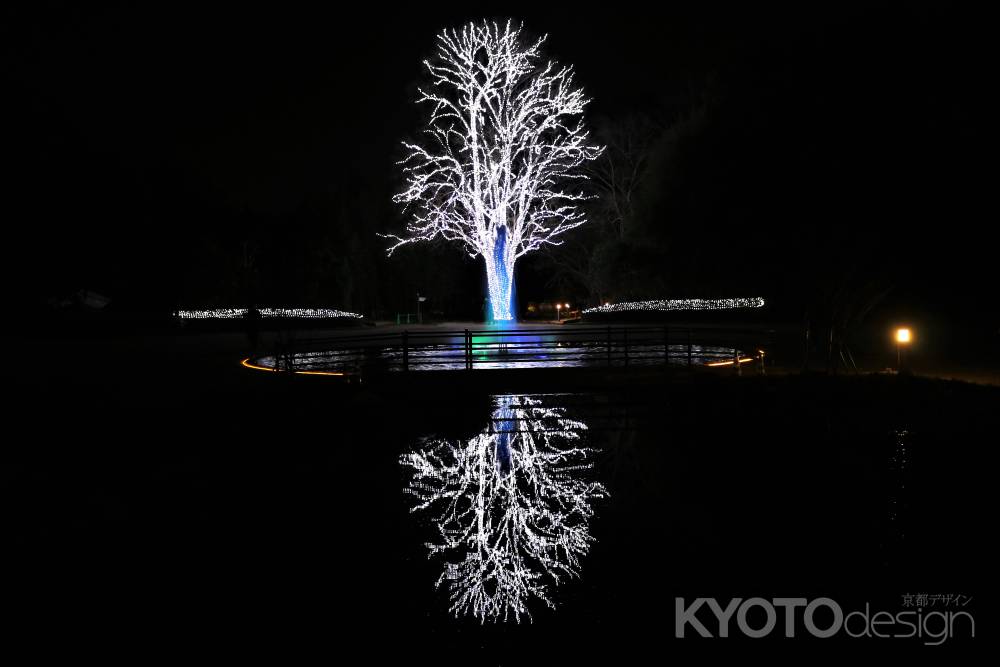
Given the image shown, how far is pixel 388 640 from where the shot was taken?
3920 millimetres

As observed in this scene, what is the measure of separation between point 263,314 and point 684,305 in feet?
91.1

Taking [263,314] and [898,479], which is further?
[263,314]

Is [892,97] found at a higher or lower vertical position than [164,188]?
lower

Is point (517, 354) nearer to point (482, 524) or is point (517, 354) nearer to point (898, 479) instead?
point (898, 479)

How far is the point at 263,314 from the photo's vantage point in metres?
48.7

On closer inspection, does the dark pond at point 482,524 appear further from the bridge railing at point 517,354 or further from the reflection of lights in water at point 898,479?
the bridge railing at point 517,354

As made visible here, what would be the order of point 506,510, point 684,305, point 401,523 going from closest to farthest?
point 401,523 < point 506,510 < point 684,305

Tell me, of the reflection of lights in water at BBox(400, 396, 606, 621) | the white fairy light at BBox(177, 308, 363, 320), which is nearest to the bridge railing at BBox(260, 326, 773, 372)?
the reflection of lights in water at BBox(400, 396, 606, 621)

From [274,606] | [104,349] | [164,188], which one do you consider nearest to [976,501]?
[274,606]

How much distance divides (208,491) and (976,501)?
279 inches

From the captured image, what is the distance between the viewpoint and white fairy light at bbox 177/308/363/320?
4541cm

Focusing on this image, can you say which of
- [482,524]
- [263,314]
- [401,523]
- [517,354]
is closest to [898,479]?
[482,524]

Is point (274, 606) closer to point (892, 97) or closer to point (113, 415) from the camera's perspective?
point (113, 415)

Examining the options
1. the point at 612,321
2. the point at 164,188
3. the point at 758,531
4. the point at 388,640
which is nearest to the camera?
the point at 388,640
